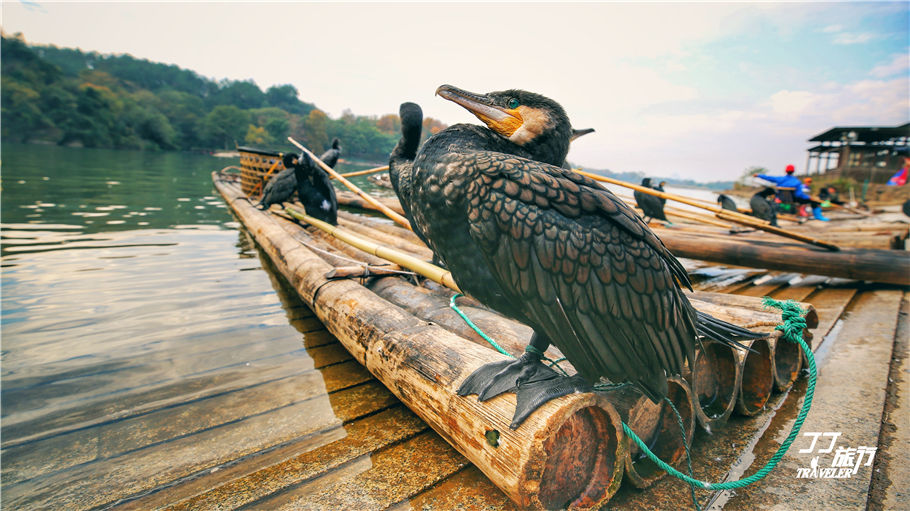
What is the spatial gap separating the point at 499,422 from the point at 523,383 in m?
0.18

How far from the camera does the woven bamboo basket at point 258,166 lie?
33.2 ft

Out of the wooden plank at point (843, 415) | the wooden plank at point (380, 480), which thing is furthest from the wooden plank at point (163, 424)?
the wooden plank at point (843, 415)

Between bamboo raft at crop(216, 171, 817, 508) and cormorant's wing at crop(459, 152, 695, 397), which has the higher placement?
cormorant's wing at crop(459, 152, 695, 397)

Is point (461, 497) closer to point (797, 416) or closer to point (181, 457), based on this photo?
point (181, 457)

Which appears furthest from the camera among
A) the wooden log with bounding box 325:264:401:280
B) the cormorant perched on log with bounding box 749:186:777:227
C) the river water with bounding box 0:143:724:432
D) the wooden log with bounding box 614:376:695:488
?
the cormorant perched on log with bounding box 749:186:777:227

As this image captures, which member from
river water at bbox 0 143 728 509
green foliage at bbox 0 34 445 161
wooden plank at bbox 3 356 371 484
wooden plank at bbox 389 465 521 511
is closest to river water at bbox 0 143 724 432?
river water at bbox 0 143 728 509

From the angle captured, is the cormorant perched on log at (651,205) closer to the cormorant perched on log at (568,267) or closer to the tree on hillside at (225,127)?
the cormorant perched on log at (568,267)

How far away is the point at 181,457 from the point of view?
6.14 feet

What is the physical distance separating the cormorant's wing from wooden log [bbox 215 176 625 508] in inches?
8.3

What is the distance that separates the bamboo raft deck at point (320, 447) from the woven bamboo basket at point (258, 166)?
830 cm

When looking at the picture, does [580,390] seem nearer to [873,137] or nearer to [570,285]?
[570,285]

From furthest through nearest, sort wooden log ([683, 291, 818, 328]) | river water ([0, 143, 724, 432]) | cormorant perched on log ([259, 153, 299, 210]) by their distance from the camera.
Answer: cormorant perched on log ([259, 153, 299, 210]) → river water ([0, 143, 724, 432]) → wooden log ([683, 291, 818, 328])

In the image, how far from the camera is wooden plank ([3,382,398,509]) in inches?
64.3

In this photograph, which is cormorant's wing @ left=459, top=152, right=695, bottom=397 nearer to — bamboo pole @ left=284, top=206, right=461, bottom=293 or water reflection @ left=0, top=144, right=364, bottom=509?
bamboo pole @ left=284, top=206, right=461, bottom=293
